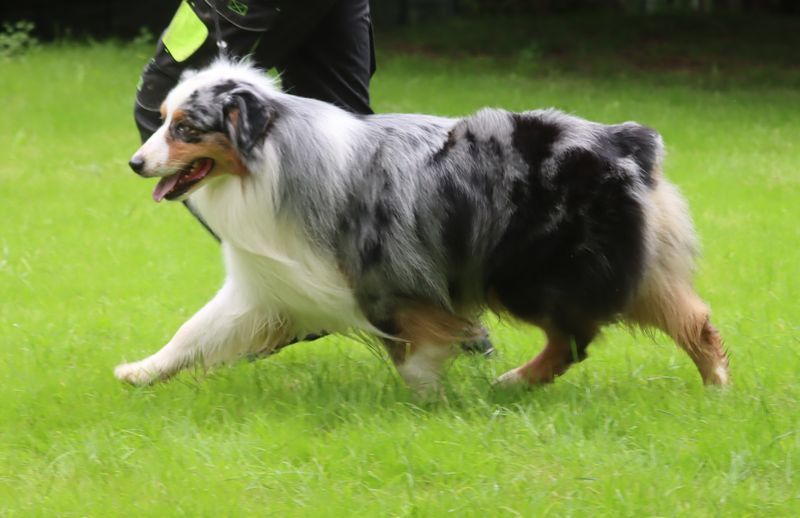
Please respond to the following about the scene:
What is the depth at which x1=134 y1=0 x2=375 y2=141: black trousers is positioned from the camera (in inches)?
201

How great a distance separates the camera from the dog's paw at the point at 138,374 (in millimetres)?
5227

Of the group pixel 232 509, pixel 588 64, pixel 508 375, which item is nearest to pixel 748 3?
pixel 588 64

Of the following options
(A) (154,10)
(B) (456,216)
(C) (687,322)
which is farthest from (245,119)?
(A) (154,10)

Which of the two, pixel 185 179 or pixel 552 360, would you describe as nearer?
pixel 185 179

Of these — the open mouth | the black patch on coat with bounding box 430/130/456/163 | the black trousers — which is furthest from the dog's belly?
the black trousers

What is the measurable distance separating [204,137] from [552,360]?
1.70m

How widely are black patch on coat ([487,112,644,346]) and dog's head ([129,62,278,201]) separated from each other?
1009 mm

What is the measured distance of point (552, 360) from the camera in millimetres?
5219

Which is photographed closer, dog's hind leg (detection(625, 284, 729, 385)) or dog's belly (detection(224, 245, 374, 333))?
dog's belly (detection(224, 245, 374, 333))

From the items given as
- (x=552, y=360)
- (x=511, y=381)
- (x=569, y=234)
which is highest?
(x=569, y=234)

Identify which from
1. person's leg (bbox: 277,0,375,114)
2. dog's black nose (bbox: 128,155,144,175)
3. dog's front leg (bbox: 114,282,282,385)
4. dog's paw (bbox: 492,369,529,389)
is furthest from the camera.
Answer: person's leg (bbox: 277,0,375,114)

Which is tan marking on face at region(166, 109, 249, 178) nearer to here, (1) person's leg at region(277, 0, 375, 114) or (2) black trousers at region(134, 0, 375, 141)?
(2) black trousers at region(134, 0, 375, 141)

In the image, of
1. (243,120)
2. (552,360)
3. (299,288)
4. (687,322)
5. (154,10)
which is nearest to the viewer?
(243,120)

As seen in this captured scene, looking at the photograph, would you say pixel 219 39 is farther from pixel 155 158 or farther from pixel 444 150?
pixel 444 150
